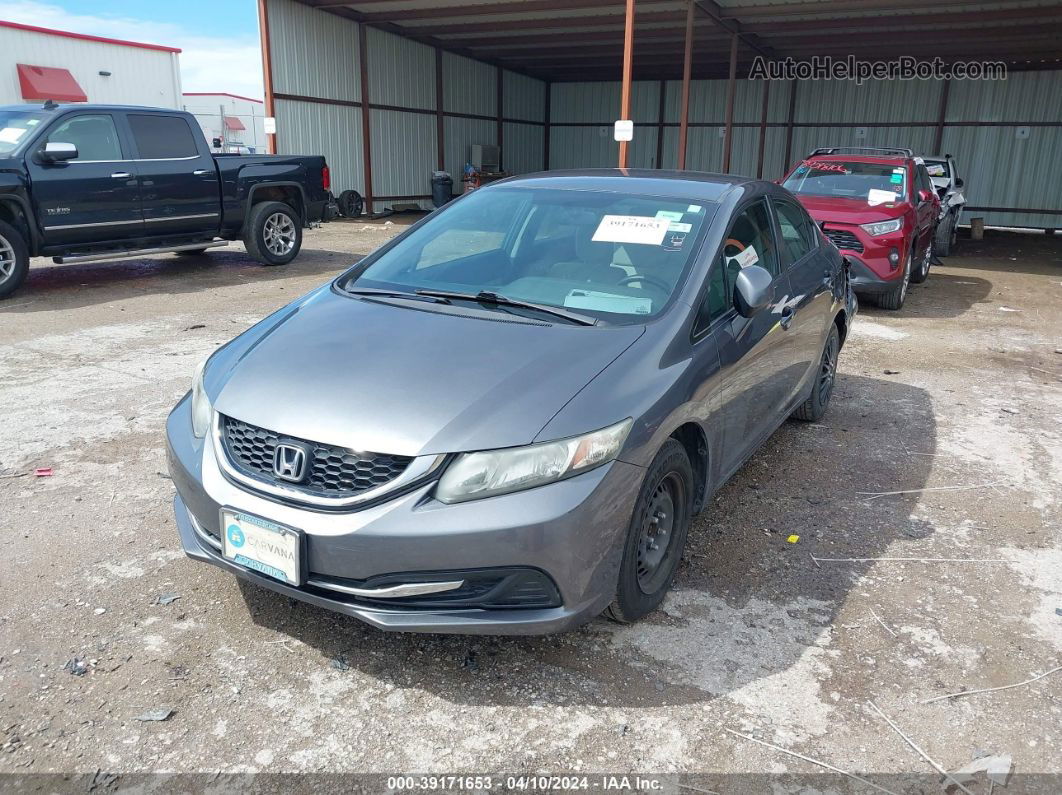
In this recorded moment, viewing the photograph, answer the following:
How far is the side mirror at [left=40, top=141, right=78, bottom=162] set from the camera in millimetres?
8453

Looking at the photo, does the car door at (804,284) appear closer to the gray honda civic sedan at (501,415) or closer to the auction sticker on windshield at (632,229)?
the gray honda civic sedan at (501,415)

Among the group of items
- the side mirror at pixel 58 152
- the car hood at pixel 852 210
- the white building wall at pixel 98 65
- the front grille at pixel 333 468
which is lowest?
the front grille at pixel 333 468

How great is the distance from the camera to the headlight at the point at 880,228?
8.83m

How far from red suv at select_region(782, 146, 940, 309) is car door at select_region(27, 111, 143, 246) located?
24.9 ft

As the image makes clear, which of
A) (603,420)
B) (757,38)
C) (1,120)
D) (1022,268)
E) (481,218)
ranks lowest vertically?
(1022,268)

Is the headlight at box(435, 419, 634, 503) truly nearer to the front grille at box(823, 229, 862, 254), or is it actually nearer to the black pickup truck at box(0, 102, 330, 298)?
the front grille at box(823, 229, 862, 254)

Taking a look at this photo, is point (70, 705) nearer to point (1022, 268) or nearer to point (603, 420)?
point (603, 420)

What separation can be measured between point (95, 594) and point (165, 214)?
7.55 m

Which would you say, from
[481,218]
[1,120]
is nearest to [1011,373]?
[481,218]

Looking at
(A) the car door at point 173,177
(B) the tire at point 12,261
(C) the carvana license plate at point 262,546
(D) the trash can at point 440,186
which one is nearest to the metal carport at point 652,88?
(D) the trash can at point 440,186

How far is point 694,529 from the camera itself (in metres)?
3.88

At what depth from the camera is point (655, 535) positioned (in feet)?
10.1

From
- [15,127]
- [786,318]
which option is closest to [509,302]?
[786,318]

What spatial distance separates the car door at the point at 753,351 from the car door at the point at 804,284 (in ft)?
0.38
